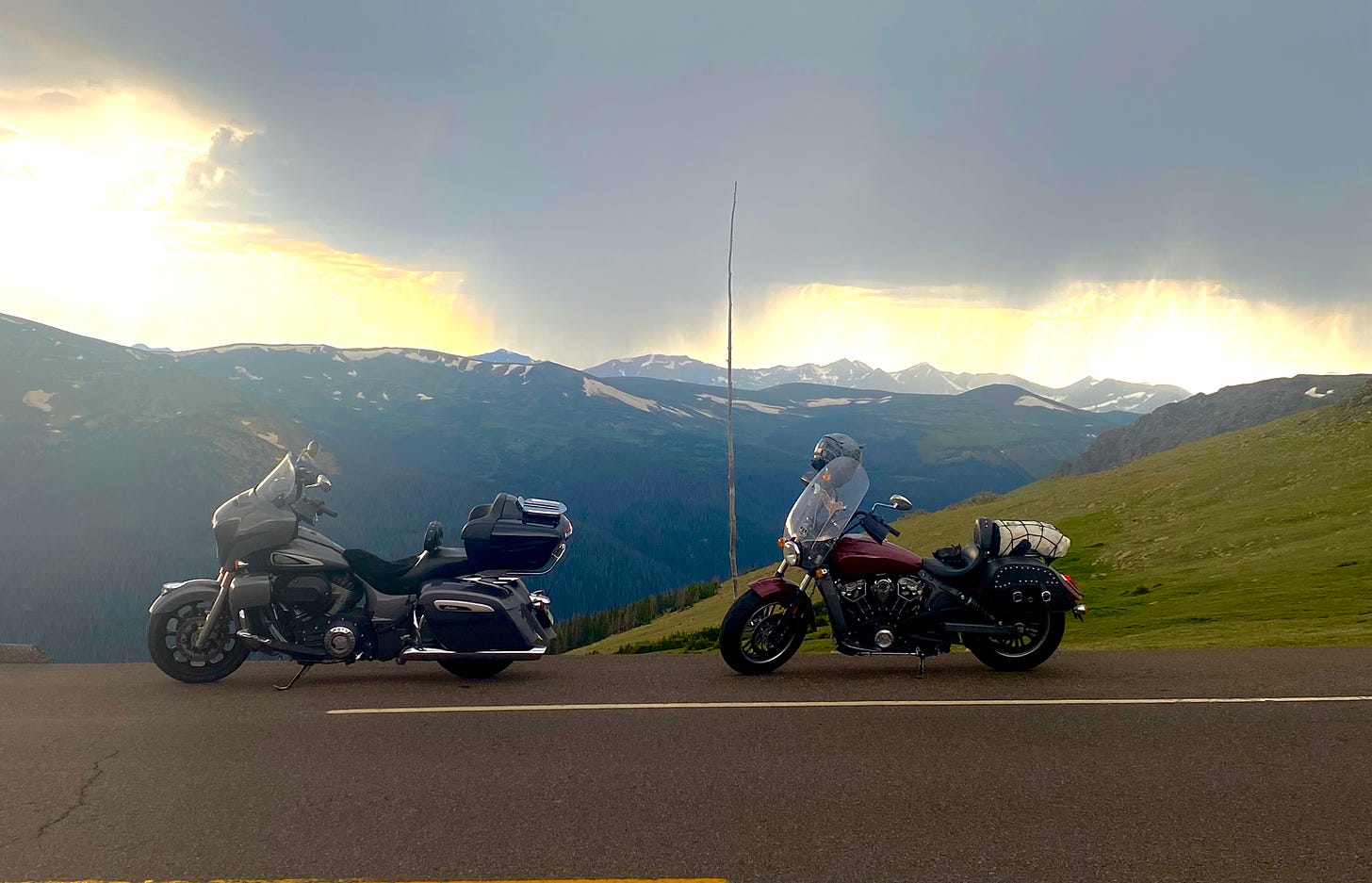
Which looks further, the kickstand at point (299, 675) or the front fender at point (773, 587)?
the front fender at point (773, 587)

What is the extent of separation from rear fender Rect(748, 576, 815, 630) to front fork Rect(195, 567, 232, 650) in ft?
19.1

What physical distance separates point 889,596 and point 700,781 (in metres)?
4.60

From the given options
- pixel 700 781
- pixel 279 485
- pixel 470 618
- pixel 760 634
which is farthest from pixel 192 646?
pixel 700 781

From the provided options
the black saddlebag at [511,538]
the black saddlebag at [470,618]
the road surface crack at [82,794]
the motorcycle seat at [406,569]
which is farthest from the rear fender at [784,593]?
the road surface crack at [82,794]

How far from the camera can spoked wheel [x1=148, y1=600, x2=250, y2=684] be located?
1122cm

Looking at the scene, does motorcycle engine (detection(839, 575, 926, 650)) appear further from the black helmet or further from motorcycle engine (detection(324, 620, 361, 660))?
motorcycle engine (detection(324, 620, 361, 660))

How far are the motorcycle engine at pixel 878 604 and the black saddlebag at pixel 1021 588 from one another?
2.53 ft

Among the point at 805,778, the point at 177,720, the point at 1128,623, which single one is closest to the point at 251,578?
the point at 177,720

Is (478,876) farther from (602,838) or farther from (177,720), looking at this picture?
(177,720)

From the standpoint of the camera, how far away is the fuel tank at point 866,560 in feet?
37.4

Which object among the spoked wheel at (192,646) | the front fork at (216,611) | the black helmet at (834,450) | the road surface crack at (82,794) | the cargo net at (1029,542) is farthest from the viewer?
the black helmet at (834,450)

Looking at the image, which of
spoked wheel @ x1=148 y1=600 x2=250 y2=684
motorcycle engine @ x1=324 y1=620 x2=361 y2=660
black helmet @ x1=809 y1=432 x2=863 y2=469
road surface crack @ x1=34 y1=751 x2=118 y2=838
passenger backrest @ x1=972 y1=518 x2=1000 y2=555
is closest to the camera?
road surface crack @ x1=34 y1=751 x2=118 y2=838

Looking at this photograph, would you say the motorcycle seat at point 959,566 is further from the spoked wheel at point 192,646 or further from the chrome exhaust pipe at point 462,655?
the spoked wheel at point 192,646

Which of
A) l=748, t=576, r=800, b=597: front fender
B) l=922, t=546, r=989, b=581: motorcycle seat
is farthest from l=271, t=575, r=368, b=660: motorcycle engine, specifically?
l=922, t=546, r=989, b=581: motorcycle seat
